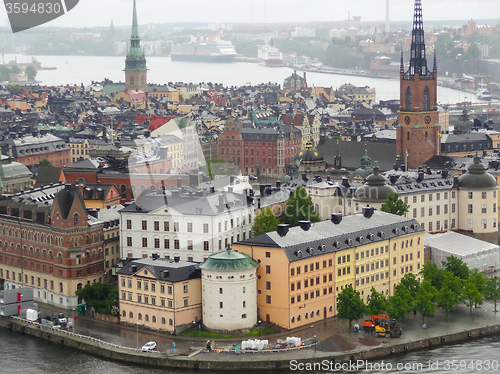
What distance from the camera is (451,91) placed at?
189750 mm

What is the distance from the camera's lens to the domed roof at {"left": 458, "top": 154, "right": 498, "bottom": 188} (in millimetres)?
62281

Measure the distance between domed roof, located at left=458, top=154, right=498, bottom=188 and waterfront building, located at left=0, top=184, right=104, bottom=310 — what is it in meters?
22.2

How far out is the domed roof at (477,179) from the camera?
62281 millimetres

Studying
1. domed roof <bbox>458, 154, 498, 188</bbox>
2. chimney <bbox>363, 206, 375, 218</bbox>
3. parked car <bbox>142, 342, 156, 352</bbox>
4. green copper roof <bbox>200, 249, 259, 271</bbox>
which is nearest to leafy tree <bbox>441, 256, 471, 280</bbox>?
chimney <bbox>363, 206, 375, 218</bbox>

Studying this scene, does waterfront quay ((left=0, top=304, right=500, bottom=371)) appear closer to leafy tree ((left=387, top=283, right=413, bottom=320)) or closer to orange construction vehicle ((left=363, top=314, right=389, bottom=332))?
orange construction vehicle ((left=363, top=314, right=389, bottom=332))

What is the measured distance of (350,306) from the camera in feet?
146

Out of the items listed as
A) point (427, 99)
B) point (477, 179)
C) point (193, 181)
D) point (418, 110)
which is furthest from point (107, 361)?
point (427, 99)

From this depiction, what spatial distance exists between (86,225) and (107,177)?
53.0 feet


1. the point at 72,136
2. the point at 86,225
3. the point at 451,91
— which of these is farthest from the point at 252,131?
the point at 451,91

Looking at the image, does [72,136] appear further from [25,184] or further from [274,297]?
[274,297]

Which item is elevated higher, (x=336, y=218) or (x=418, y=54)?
(x=418, y=54)

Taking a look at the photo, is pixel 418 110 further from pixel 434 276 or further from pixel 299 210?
pixel 434 276

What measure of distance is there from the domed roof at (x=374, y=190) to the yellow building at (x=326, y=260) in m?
6.14

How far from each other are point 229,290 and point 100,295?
718cm
